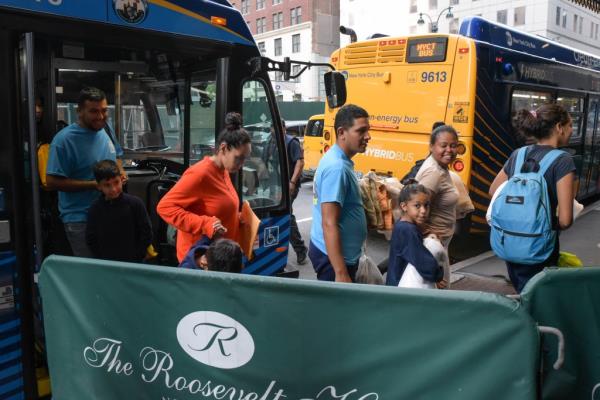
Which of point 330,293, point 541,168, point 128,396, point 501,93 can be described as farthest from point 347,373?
point 501,93

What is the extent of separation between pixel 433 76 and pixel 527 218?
14.9 feet

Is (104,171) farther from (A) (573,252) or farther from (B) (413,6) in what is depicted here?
(B) (413,6)

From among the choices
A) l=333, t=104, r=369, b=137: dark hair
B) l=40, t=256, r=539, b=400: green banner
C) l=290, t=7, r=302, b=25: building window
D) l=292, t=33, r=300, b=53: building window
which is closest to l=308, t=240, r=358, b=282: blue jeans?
l=333, t=104, r=369, b=137: dark hair

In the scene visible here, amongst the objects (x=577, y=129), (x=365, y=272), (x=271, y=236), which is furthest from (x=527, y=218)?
(x=577, y=129)

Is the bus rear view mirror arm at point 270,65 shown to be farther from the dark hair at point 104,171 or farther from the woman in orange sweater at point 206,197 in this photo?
the dark hair at point 104,171

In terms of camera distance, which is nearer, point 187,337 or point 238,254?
point 187,337

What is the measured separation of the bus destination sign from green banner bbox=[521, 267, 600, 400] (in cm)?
599

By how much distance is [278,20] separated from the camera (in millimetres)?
52375

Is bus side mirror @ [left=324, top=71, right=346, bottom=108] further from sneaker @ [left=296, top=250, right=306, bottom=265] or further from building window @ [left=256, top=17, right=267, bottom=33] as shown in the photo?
building window @ [left=256, top=17, right=267, bottom=33]

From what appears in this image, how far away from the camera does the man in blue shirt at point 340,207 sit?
10.3ft

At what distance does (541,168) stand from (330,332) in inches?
86.6

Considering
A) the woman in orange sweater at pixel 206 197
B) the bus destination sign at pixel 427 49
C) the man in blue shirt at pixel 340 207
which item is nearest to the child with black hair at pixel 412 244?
the man in blue shirt at pixel 340 207

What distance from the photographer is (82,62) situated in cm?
516

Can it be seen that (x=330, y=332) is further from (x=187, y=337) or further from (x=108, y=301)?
(x=108, y=301)
